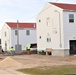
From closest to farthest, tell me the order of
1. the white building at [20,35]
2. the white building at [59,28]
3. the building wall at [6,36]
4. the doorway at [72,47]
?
1. the white building at [59,28]
2. the doorway at [72,47]
3. the white building at [20,35]
4. the building wall at [6,36]

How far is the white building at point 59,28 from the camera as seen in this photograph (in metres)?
42.2

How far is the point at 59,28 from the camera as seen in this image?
42.9 m

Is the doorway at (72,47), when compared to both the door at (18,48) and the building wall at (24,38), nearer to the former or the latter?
the door at (18,48)

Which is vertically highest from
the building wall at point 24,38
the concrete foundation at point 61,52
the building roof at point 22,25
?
the building roof at point 22,25

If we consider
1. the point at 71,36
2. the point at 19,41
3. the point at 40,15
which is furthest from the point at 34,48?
the point at 71,36

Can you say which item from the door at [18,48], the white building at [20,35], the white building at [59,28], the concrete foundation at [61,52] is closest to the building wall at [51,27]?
the white building at [59,28]

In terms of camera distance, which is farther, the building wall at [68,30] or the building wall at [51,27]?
the building wall at [51,27]

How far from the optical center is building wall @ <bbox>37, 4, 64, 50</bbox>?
141 feet

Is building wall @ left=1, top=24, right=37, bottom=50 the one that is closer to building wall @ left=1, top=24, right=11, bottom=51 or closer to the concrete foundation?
building wall @ left=1, top=24, right=11, bottom=51

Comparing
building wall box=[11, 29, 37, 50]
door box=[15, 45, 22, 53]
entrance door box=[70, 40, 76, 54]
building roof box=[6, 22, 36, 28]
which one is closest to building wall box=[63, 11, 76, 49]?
entrance door box=[70, 40, 76, 54]

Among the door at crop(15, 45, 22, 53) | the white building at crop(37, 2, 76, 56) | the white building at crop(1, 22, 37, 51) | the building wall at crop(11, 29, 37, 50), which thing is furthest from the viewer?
the building wall at crop(11, 29, 37, 50)

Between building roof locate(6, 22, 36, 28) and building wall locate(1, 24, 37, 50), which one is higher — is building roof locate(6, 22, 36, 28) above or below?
above

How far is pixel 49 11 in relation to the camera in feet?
152

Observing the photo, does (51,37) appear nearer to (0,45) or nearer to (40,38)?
(40,38)
